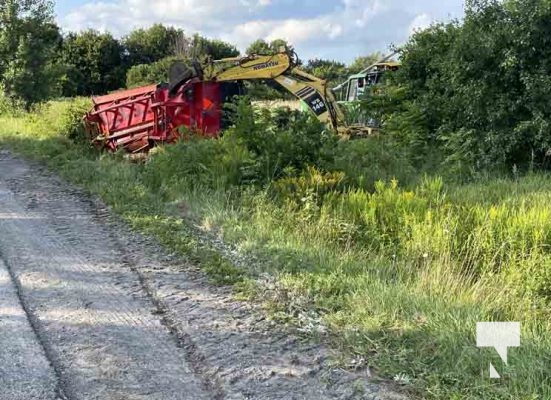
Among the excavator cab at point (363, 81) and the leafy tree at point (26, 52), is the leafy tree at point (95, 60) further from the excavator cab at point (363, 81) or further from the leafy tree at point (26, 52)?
the excavator cab at point (363, 81)

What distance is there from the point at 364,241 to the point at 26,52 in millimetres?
16557

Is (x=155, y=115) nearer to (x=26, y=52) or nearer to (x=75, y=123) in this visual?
(x=75, y=123)

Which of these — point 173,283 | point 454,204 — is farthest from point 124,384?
point 454,204

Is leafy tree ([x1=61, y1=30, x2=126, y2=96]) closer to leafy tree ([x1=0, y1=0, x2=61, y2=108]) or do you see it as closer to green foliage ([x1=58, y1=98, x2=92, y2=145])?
leafy tree ([x1=0, y1=0, x2=61, y2=108])

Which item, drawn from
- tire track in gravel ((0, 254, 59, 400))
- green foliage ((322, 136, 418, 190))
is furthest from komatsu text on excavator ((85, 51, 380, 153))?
tire track in gravel ((0, 254, 59, 400))

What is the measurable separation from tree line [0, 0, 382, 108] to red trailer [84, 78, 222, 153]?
163cm

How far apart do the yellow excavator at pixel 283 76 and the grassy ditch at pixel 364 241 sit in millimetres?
2911

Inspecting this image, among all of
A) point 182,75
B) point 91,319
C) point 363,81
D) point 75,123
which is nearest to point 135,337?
point 91,319

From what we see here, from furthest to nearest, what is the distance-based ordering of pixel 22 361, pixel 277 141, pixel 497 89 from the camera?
1. pixel 497 89
2. pixel 277 141
3. pixel 22 361

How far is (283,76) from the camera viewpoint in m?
14.6

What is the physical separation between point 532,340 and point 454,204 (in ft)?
12.0

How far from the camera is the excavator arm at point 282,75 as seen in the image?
14211mm

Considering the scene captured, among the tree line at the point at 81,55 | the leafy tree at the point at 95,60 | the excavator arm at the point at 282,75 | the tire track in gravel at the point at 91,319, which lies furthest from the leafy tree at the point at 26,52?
the leafy tree at the point at 95,60

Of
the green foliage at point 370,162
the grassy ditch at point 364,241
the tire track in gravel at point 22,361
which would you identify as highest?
the green foliage at point 370,162
